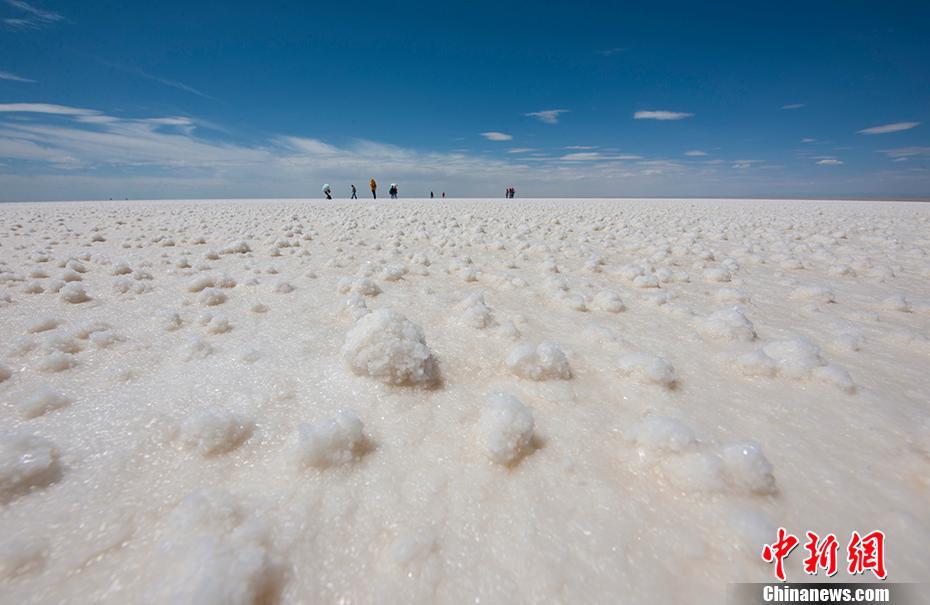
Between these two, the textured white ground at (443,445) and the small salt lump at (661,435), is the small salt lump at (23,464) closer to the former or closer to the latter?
the textured white ground at (443,445)

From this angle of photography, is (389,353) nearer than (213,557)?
No

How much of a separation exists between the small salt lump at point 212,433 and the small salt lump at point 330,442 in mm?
280

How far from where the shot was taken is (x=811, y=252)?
5168 mm

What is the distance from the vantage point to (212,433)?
1367 millimetres

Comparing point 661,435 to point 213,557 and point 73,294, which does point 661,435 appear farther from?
point 73,294

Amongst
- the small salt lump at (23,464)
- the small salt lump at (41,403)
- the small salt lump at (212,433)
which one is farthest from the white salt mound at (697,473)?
the small salt lump at (41,403)

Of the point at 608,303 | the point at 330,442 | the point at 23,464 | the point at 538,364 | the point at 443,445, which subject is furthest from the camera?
the point at 608,303

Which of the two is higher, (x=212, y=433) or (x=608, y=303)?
(x=608, y=303)

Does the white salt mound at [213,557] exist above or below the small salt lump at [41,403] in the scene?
below

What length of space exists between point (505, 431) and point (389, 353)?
26.2 inches

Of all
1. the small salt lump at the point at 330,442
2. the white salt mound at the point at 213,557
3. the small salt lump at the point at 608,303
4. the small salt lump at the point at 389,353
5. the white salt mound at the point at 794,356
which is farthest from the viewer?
the small salt lump at the point at 608,303

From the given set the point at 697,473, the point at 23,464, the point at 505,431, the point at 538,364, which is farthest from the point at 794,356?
the point at 23,464

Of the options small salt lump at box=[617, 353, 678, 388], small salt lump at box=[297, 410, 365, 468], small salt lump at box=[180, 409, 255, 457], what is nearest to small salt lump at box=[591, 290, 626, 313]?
small salt lump at box=[617, 353, 678, 388]

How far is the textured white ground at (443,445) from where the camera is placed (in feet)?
3.30
